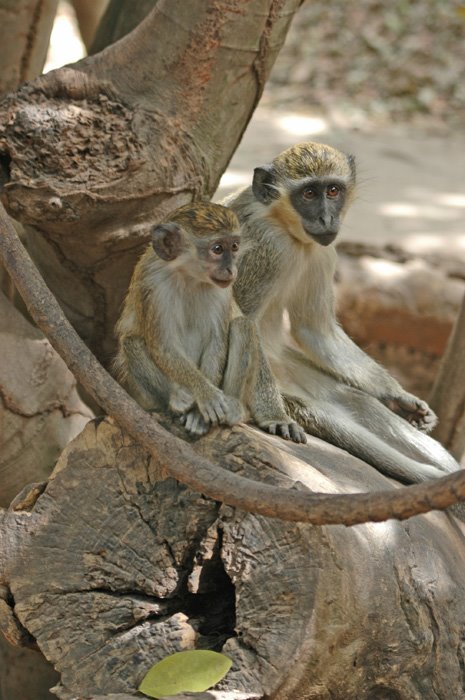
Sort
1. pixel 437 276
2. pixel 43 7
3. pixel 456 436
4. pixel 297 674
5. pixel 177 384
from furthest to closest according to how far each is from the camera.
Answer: pixel 437 276 < pixel 456 436 < pixel 43 7 < pixel 177 384 < pixel 297 674

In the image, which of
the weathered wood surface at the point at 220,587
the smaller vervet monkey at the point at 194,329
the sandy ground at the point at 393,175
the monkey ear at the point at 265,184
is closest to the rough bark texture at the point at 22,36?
the monkey ear at the point at 265,184

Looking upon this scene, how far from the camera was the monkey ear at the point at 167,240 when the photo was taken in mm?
4082

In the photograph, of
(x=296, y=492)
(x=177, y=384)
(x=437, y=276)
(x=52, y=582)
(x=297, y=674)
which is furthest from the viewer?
(x=437, y=276)

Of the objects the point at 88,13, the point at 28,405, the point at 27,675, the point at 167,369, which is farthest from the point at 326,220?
the point at 88,13

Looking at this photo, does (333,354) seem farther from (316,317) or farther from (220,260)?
(220,260)

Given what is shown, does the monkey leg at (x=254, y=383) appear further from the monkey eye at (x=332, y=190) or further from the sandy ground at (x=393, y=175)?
the sandy ground at (x=393, y=175)

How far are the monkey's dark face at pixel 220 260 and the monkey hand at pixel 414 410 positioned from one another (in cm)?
148

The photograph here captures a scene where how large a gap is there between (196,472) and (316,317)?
212 cm

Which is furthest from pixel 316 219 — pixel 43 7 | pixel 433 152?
pixel 433 152

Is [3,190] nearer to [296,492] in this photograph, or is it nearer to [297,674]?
[296,492]

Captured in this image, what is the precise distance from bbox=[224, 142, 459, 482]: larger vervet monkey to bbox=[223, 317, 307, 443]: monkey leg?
43cm

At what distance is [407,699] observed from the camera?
3.51 metres

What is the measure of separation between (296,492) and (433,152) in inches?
356

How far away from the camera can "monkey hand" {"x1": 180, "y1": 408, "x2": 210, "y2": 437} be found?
376 centimetres
